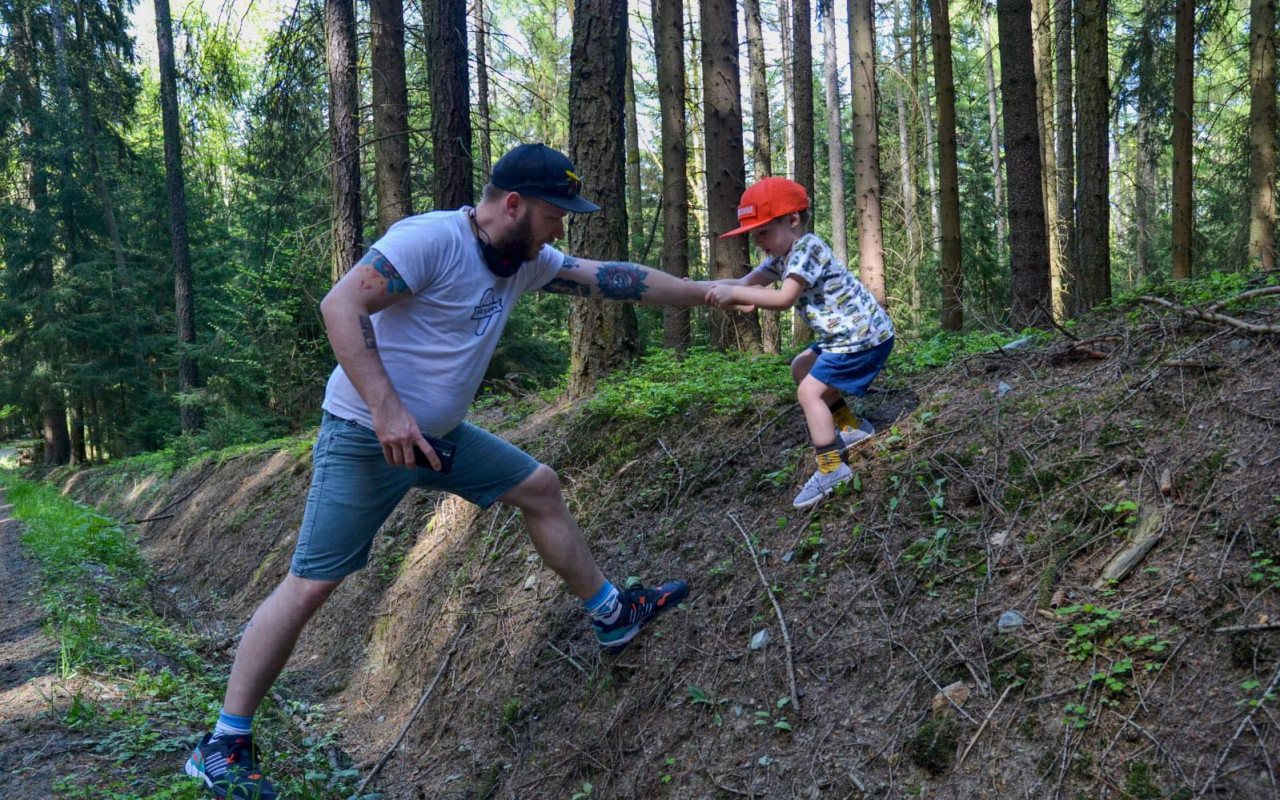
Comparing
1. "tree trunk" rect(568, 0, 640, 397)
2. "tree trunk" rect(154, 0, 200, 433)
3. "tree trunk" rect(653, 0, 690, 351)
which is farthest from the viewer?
"tree trunk" rect(154, 0, 200, 433)

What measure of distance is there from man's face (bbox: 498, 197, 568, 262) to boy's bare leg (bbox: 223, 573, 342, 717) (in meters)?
1.57

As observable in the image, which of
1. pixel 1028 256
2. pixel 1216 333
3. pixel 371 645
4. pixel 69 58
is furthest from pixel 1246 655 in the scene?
pixel 69 58

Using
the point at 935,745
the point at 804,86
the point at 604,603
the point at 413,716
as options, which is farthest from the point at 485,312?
the point at 804,86

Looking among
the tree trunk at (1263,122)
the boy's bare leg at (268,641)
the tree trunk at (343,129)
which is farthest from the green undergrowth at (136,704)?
the tree trunk at (1263,122)

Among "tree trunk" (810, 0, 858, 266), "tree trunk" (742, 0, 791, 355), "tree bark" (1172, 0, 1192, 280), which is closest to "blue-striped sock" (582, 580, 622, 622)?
"tree bark" (1172, 0, 1192, 280)

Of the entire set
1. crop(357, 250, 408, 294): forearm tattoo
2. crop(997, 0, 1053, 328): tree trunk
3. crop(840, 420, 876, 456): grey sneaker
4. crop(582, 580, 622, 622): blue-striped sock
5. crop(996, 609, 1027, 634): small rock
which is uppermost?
crop(997, 0, 1053, 328): tree trunk

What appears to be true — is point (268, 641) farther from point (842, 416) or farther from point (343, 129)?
point (343, 129)

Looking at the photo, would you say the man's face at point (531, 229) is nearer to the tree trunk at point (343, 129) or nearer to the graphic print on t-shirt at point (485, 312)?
the graphic print on t-shirt at point (485, 312)

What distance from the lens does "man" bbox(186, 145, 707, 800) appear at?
3.18 meters

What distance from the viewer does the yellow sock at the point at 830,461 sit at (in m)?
4.16

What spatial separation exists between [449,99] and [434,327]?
709cm

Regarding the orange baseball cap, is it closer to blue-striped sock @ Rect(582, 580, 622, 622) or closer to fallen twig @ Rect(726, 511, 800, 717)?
fallen twig @ Rect(726, 511, 800, 717)

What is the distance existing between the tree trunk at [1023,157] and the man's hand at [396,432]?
6.67 m

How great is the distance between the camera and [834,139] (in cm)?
1888
